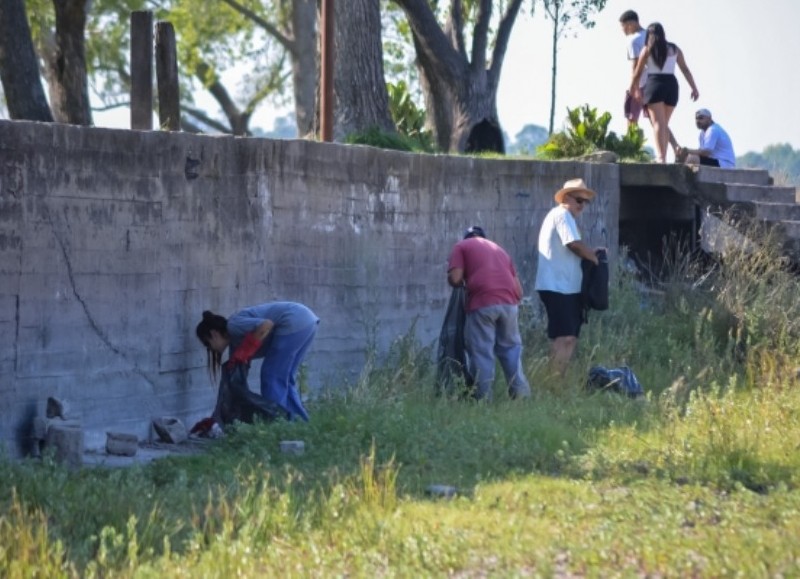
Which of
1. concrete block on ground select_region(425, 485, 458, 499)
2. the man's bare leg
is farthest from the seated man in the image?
concrete block on ground select_region(425, 485, 458, 499)

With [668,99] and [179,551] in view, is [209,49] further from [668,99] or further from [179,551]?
[179,551]

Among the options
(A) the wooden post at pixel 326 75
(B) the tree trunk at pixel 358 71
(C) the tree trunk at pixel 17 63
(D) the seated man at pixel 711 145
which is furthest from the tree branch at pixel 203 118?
(A) the wooden post at pixel 326 75

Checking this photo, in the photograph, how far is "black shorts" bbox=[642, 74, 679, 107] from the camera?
18094mm

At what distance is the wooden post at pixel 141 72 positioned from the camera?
12.0 m

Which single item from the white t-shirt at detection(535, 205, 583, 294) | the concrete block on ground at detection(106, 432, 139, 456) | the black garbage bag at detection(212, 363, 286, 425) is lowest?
the concrete block on ground at detection(106, 432, 139, 456)

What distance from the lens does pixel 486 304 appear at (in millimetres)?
12609

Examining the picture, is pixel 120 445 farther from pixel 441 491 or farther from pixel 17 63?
pixel 17 63

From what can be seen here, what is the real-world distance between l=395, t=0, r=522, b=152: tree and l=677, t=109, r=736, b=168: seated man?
5.87 meters

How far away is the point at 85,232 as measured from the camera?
1034 cm

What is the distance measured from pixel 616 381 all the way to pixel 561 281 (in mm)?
1079

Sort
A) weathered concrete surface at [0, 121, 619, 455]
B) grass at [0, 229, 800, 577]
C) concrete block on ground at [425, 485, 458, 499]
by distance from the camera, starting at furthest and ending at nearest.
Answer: weathered concrete surface at [0, 121, 619, 455] < concrete block on ground at [425, 485, 458, 499] < grass at [0, 229, 800, 577]

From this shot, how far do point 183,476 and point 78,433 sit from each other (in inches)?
40.7

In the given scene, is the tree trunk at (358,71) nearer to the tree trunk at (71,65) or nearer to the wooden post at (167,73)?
the tree trunk at (71,65)

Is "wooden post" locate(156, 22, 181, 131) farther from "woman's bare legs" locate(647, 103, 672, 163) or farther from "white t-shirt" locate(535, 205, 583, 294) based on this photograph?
"woman's bare legs" locate(647, 103, 672, 163)
